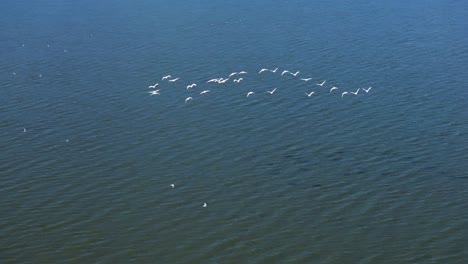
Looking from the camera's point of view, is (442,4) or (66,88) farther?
(442,4)

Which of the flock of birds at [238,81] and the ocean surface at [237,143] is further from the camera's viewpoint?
the flock of birds at [238,81]

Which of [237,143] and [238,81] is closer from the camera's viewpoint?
[237,143]

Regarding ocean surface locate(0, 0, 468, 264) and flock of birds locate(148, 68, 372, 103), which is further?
flock of birds locate(148, 68, 372, 103)

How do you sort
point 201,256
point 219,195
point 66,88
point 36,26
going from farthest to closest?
point 36,26
point 66,88
point 219,195
point 201,256

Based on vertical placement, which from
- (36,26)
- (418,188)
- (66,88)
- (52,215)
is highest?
(36,26)

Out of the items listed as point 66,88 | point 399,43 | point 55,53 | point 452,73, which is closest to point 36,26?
point 55,53

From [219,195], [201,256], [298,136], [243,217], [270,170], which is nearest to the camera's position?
[201,256]

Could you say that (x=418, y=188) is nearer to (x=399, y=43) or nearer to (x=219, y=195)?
(x=219, y=195)

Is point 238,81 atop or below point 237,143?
atop
